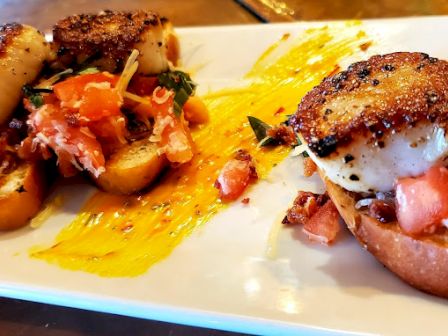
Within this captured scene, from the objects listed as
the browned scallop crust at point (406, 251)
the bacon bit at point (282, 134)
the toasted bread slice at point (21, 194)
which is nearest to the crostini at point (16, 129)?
the toasted bread slice at point (21, 194)

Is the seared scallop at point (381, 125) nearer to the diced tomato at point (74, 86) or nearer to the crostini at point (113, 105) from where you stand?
the crostini at point (113, 105)

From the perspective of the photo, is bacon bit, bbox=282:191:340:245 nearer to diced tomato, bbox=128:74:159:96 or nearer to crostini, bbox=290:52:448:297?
crostini, bbox=290:52:448:297

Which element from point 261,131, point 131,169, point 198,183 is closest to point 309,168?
point 261,131

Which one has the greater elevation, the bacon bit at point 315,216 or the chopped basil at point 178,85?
the chopped basil at point 178,85

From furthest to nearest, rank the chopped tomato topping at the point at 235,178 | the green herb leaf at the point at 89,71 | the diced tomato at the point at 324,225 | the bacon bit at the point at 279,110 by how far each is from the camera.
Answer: the bacon bit at the point at 279,110, the green herb leaf at the point at 89,71, the chopped tomato topping at the point at 235,178, the diced tomato at the point at 324,225

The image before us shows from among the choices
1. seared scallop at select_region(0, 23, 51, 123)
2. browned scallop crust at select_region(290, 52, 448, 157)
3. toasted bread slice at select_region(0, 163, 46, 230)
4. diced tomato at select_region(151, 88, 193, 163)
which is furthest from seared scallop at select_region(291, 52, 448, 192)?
seared scallop at select_region(0, 23, 51, 123)
